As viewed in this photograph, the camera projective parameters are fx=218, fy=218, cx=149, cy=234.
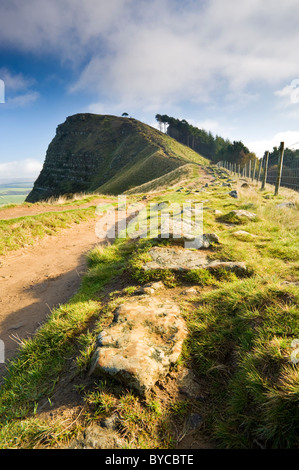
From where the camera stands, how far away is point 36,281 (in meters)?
6.67

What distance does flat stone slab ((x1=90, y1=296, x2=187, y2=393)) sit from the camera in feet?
8.15

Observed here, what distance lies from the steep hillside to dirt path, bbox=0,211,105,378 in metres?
70.4

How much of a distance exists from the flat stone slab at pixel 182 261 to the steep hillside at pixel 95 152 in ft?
240

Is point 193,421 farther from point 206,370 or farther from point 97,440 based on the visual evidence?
point 97,440

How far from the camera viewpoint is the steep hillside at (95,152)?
294 feet

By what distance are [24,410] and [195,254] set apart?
4.28 meters

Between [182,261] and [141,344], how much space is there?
2654 mm

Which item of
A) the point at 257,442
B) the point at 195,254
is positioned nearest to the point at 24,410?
the point at 257,442

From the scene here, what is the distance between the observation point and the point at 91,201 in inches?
707

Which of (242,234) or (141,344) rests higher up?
(242,234)

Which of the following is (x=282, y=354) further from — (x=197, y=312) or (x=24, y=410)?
(x=24, y=410)

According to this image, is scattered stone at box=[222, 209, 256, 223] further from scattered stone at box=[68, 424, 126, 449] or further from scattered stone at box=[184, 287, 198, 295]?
scattered stone at box=[68, 424, 126, 449]

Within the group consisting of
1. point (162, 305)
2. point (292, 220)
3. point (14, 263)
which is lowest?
point (14, 263)

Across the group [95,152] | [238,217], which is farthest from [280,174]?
[95,152]
